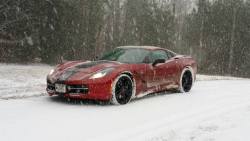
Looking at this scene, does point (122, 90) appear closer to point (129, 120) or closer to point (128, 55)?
point (128, 55)

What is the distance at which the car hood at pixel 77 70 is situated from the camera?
948 cm

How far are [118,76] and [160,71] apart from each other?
6.12 feet

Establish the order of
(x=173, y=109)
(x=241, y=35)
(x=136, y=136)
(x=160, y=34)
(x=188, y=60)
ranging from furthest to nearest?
1. (x=241, y=35)
2. (x=160, y=34)
3. (x=188, y=60)
4. (x=173, y=109)
5. (x=136, y=136)

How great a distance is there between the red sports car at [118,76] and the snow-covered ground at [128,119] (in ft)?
0.84

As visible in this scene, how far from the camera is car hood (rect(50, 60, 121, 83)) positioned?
31.1 feet

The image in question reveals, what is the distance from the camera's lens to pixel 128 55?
35.8ft

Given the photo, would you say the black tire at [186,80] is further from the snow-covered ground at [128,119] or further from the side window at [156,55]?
the snow-covered ground at [128,119]

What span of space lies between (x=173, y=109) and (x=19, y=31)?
16951mm

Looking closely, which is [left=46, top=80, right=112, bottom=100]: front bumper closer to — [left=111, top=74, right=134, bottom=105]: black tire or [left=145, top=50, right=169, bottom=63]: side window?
[left=111, top=74, right=134, bottom=105]: black tire

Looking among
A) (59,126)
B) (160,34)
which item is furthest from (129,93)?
(160,34)

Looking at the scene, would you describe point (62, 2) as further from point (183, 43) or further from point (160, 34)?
point (183, 43)

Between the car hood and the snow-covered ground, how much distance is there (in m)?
0.53

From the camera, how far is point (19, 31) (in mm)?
24734

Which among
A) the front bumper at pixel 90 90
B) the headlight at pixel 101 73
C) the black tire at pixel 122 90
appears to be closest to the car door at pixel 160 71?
the black tire at pixel 122 90
